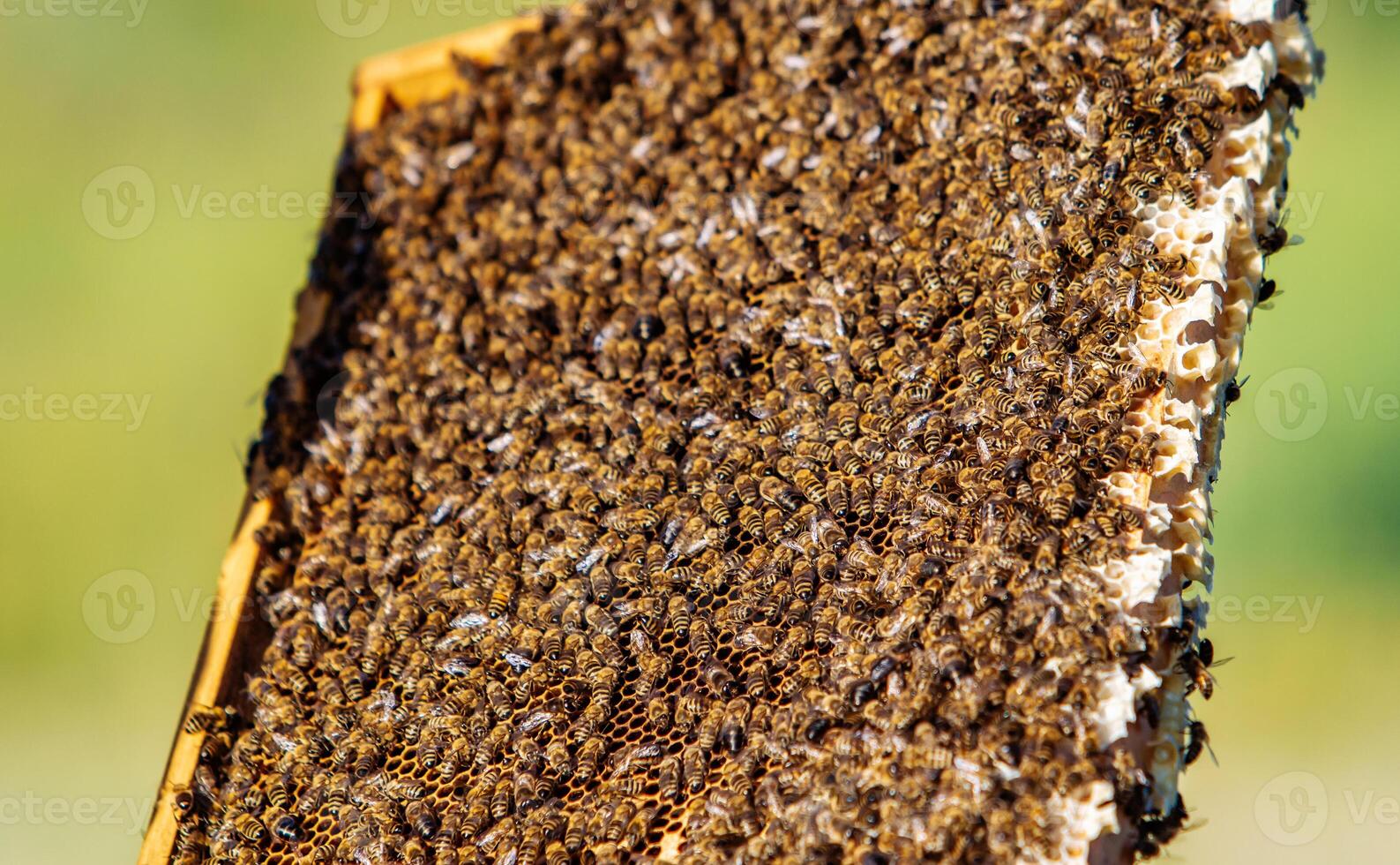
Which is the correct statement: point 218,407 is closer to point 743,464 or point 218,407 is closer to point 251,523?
point 251,523

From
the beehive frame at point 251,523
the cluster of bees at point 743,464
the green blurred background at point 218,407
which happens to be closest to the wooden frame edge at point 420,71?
the beehive frame at point 251,523

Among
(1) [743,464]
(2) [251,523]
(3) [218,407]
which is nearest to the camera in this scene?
(1) [743,464]

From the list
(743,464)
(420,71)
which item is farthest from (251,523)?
(420,71)

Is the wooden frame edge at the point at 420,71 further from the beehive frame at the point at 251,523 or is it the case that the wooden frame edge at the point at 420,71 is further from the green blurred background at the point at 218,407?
the green blurred background at the point at 218,407

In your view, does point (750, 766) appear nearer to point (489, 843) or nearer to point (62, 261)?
point (489, 843)

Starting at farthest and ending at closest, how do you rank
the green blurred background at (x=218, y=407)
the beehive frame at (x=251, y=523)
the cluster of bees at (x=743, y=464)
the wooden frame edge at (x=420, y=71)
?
the green blurred background at (x=218, y=407)
the wooden frame edge at (x=420, y=71)
the beehive frame at (x=251, y=523)
the cluster of bees at (x=743, y=464)

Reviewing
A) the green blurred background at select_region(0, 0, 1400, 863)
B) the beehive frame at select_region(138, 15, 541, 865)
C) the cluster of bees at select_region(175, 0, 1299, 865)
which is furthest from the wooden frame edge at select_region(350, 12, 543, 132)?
the green blurred background at select_region(0, 0, 1400, 863)

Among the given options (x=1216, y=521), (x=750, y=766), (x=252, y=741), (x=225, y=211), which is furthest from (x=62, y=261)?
(x=1216, y=521)
